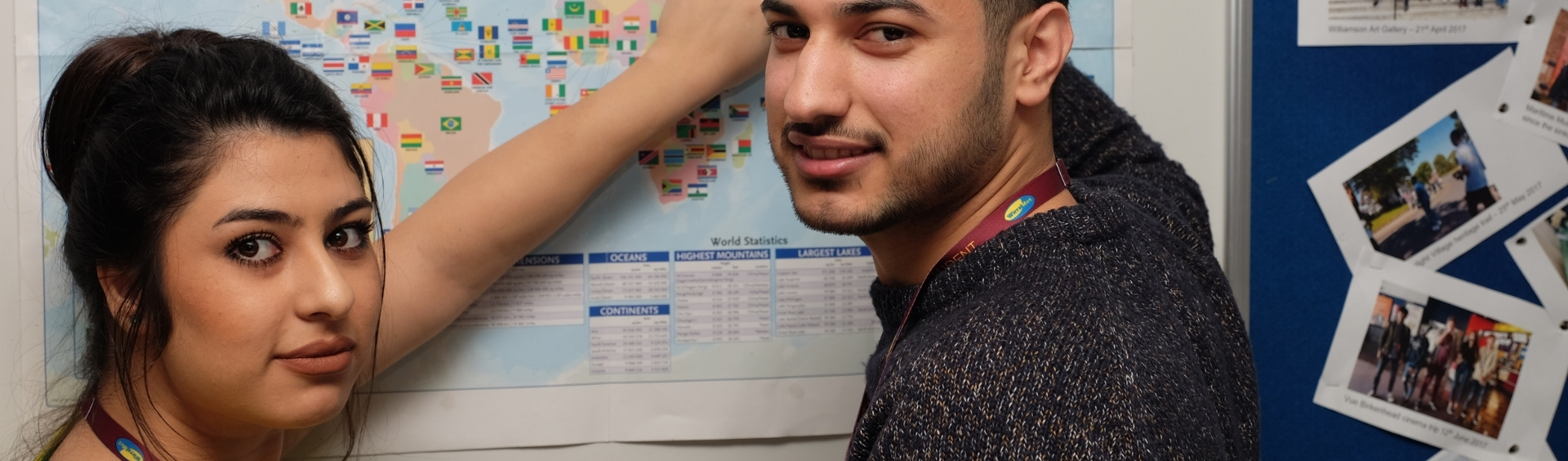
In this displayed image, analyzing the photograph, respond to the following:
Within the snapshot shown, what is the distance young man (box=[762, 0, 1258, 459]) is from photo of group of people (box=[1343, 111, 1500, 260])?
339 mm

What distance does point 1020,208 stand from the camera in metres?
0.79

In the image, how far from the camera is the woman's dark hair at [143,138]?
28.4 inches

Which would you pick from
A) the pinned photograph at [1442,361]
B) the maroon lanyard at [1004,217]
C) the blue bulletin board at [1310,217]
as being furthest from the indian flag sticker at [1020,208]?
the pinned photograph at [1442,361]

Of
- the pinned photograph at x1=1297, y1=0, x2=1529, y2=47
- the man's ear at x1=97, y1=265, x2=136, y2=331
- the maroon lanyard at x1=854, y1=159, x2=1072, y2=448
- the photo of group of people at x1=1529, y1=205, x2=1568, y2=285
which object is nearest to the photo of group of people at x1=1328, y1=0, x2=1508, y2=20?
the pinned photograph at x1=1297, y1=0, x2=1529, y2=47

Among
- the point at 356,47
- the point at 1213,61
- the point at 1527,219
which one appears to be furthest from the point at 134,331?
the point at 1527,219

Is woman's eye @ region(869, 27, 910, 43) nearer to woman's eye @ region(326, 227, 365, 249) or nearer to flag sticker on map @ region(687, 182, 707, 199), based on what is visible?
flag sticker on map @ region(687, 182, 707, 199)

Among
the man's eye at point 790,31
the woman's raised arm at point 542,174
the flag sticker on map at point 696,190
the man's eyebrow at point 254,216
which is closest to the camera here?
the man's eyebrow at point 254,216

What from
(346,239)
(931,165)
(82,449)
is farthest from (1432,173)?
(82,449)

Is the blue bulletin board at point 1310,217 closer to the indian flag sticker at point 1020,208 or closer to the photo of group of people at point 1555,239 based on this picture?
the photo of group of people at point 1555,239

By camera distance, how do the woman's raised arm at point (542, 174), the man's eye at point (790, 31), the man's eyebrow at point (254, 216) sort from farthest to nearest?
the woman's raised arm at point (542, 174)
the man's eye at point (790, 31)
the man's eyebrow at point (254, 216)

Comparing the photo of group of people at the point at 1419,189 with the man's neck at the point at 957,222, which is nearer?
the man's neck at the point at 957,222

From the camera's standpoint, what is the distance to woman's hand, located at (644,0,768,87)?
97cm

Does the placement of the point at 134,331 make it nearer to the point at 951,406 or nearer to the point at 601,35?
the point at 601,35

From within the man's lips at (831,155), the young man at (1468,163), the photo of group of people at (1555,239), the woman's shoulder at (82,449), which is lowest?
the woman's shoulder at (82,449)
